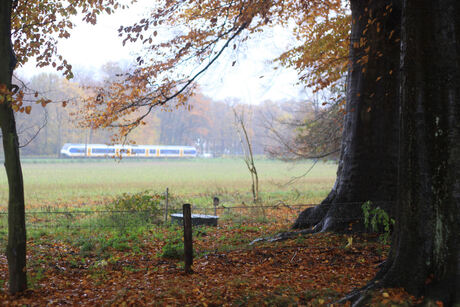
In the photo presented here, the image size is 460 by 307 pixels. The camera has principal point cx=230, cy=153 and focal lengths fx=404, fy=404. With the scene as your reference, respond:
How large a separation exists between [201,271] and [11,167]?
132 inches

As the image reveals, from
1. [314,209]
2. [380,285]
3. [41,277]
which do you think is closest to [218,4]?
[314,209]

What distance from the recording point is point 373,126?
8.33 m

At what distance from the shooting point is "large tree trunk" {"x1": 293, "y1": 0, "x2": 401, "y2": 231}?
817cm

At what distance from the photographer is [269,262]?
7.14 m

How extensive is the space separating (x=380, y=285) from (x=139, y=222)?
8.70 metres

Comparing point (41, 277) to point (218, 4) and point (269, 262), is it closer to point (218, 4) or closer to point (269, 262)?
point (269, 262)

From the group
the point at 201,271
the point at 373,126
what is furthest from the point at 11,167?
the point at 373,126

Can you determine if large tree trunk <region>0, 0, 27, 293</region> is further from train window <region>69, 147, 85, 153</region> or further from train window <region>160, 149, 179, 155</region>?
train window <region>160, 149, 179, 155</region>

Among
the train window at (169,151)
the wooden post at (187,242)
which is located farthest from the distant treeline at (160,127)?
the wooden post at (187,242)

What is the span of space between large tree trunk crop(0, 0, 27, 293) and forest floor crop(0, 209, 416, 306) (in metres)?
0.39

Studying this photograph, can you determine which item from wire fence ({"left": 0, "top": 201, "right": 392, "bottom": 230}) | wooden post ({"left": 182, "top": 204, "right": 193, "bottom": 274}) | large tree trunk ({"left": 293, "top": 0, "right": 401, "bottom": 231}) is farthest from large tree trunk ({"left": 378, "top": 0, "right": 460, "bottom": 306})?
wire fence ({"left": 0, "top": 201, "right": 392, "bottom": 230})

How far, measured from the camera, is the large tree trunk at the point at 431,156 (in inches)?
162

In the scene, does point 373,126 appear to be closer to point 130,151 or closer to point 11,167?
point 11,167

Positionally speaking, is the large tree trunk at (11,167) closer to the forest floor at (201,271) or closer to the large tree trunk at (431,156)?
the forest floor at (201,271)
